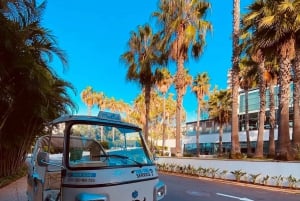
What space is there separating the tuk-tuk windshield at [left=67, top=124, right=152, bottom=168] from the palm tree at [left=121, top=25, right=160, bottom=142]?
3052 centimetres

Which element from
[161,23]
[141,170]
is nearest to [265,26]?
[161,23]

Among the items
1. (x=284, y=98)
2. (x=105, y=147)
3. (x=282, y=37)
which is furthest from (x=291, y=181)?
(x=105, y=147)

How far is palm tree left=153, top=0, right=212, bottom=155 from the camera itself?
3228cm

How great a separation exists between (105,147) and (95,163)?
24.2 inches

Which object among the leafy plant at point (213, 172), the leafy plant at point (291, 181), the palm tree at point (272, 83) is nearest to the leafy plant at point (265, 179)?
the leafy plant at point (291, 181)

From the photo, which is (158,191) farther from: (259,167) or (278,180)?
(259,167)

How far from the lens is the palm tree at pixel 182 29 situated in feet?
106

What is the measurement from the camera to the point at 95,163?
6418 millimetres

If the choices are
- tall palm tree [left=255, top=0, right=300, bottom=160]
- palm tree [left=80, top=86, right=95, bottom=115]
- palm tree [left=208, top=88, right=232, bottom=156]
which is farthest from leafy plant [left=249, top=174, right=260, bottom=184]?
palm tree [left=80, top=86, right=95, bottom=115]

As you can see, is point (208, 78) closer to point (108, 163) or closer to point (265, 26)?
point (265, 26)

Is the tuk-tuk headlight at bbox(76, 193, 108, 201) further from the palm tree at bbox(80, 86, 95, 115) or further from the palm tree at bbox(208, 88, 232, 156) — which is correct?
the palm tree at bbox(80, 86, 95, 115)

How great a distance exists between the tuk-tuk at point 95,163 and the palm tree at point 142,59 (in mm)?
30589

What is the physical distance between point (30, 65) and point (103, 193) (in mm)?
7930

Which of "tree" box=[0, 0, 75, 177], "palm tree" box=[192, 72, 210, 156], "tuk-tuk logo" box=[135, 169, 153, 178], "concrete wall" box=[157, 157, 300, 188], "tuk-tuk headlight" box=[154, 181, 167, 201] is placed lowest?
"concrete wall" box=[157, 157, 300, 188]
